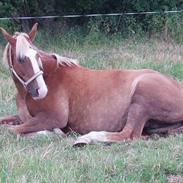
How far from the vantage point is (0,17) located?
17.0 meters

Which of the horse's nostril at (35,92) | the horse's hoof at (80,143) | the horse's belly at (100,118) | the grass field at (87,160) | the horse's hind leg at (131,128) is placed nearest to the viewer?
the grass field at (87,160)

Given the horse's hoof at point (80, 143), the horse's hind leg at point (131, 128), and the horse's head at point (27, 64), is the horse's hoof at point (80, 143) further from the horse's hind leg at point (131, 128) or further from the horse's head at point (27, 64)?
the horse's head at point (27, 64)

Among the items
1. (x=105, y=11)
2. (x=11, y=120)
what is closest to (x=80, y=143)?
(x=11, y=120)

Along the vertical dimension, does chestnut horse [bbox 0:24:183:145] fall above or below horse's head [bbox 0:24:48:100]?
below

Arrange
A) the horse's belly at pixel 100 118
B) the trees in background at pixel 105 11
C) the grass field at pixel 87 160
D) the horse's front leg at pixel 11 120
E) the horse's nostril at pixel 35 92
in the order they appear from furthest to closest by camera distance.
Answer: the trees in background at pixel 105 11 < the horse's front leg at pixel 11 120 < the horse's belly at pixel 100 118 < the horse's nostril at pixel 35 92 < the grass field at pixel 87 160

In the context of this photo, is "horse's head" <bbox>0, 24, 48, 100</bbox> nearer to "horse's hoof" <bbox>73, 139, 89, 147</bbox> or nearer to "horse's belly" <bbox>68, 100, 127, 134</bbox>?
"horse's belly" <bbox>68, 100, 127, 134</bbox>

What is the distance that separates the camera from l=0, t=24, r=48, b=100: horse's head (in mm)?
6840

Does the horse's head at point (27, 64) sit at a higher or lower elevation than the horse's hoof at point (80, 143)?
higher

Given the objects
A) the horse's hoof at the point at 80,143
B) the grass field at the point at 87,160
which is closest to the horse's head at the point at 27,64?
the grass field at the point at 87,160

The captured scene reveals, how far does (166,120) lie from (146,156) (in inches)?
55.0

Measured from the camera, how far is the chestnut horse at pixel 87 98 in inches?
272

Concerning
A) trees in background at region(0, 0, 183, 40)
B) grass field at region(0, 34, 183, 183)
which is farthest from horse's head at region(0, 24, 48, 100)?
trees in background at region(0, 0, 183, 40)

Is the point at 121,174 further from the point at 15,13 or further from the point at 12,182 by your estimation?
the point at 15,13

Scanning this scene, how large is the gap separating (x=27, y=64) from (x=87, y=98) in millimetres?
818
